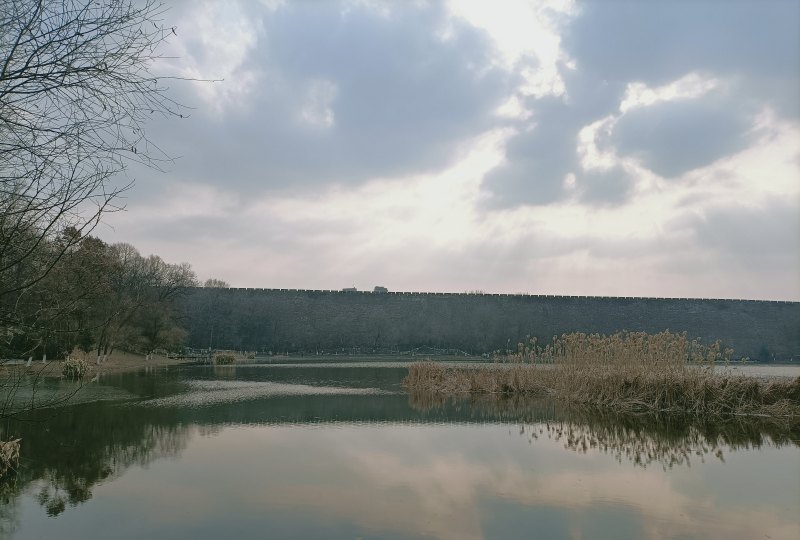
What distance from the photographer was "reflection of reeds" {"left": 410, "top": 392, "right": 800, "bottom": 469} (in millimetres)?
6941

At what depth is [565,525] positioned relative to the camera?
167 inches

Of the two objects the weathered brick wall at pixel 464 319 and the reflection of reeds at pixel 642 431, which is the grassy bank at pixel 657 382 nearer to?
the reflection of reeds at pixel 642 431

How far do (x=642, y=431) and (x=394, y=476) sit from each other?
169 inches

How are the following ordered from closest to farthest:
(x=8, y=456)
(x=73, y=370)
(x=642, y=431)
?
1. (x=8, y=456)
2. (x=642, y=431)
3. (x=73, y=370)

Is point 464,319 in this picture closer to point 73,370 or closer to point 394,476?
point 73,370

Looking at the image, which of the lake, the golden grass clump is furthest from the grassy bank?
the golden grass clump

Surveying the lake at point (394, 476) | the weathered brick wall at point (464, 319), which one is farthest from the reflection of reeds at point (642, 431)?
the weathered brick wall at point (464, 319)

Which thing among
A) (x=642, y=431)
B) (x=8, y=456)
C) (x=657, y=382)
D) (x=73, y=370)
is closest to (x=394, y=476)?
(x=8, y=456)

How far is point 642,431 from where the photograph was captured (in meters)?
8.33

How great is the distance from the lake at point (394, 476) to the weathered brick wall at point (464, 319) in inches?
1371

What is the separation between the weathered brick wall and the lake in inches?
1371

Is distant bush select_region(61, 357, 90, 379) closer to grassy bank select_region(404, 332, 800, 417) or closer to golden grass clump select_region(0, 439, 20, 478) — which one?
golden grass clump select_region(0, 439, 20, 478)

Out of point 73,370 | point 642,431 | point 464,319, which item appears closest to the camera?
point 642,431

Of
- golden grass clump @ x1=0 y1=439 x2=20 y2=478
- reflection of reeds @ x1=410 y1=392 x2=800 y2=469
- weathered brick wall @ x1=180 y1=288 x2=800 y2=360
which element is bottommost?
reflection of reeds @ x1=410 y1=392 x2=800 y2=469
